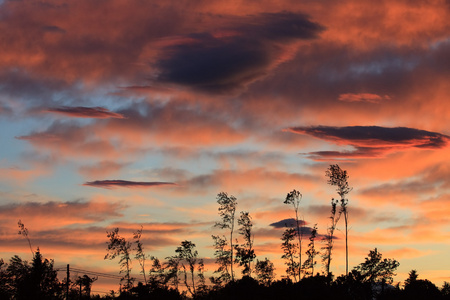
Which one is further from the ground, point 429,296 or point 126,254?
point 126,254

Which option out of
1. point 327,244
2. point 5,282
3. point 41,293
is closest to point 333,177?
point 327,244

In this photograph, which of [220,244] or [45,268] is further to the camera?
[45,268]

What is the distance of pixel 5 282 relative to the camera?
350 ft

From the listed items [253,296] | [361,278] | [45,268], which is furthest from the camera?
[45,268]

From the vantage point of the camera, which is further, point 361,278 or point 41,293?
point 41,293

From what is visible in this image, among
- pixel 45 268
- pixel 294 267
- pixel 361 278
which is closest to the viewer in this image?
pixel 361 278

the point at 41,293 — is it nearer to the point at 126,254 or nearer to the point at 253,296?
the point at 126,254

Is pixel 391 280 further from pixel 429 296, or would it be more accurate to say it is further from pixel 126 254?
pixel 126 254

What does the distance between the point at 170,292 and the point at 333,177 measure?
32.5 meters

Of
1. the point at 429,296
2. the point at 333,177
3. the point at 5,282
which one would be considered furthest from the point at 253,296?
the point at 5,282

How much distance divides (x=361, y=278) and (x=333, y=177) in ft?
53.8

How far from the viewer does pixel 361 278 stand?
8919 centimetres

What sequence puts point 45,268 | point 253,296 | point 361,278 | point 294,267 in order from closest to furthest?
point 253,296 → point 361,278 → point 294,267 → point 45,268

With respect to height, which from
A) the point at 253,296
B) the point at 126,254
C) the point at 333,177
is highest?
the point at 333,177
